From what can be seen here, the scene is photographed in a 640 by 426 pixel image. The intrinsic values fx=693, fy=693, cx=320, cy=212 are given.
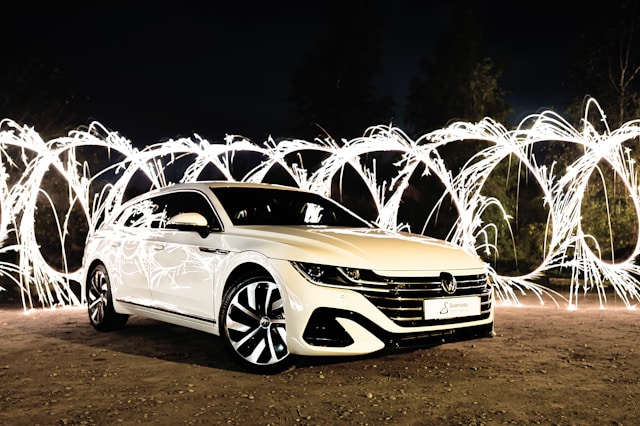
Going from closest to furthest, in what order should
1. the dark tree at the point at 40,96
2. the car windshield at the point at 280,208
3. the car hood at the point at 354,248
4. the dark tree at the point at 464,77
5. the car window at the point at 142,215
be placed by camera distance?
the car hood at the point at 354,248 < the car windshield at the point at 280,208 < the car window at the point at 142,215 < the dark tree at the point at 40,96 < the dark tree at the point at 464,77

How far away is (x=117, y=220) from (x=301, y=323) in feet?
12.1

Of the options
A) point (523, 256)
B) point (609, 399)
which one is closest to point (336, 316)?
point (609, 399)

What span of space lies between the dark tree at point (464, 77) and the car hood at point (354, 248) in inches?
759

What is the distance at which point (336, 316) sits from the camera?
528 cm

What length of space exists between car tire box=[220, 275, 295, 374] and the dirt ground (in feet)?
0.46

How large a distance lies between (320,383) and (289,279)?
2.80ft

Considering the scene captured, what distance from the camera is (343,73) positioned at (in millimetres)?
39062

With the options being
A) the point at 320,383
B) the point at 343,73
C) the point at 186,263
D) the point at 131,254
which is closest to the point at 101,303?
the point at 131,254

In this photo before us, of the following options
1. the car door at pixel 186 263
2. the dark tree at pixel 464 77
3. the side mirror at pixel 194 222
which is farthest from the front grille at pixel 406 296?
the dark tree at pixel 464 77

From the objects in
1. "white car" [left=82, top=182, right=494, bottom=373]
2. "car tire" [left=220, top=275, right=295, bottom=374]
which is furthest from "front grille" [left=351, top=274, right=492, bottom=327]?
"car tire" [left=220, top=275, right=295, bottom=374]

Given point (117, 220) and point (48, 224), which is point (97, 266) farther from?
point (48, 224)

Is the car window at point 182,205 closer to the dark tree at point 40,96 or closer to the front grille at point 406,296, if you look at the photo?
the front grille at point 406,296

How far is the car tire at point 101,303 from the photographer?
314 inches

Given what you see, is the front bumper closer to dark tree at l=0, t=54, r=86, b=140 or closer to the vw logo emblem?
the vw logo emblem
